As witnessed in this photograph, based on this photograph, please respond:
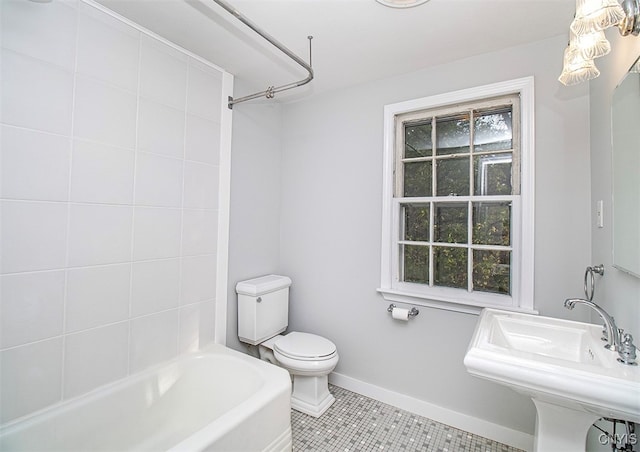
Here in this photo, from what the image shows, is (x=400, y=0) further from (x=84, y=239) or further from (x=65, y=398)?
(x=65, y=398)

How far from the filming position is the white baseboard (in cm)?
174

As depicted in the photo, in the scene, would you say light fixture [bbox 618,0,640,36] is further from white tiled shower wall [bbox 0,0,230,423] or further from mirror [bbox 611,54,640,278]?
white tiled shower wall [bbox 0,0,230,423]

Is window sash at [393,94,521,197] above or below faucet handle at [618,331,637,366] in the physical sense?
above

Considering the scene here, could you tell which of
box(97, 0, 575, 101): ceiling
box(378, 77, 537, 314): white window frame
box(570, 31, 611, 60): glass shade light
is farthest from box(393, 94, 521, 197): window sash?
box(570, 31, 611, 60): glass shade light

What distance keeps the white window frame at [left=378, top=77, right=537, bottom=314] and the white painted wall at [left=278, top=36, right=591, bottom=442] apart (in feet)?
0.15

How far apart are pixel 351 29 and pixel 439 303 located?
1734mm

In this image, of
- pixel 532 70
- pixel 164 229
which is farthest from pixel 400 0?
pixel 164 229

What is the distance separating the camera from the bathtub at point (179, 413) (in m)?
1.25

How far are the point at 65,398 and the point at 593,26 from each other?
104 inches

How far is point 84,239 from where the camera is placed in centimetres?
146

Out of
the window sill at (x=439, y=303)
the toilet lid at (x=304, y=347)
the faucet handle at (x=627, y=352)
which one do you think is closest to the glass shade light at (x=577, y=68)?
the faucet handle at (x=627, y=352)

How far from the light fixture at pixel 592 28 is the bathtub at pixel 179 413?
1.92 meters

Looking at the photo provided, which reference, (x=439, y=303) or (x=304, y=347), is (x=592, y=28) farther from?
(x=304, y=347)

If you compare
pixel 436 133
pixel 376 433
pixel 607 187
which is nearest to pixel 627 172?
pixel 607 187
